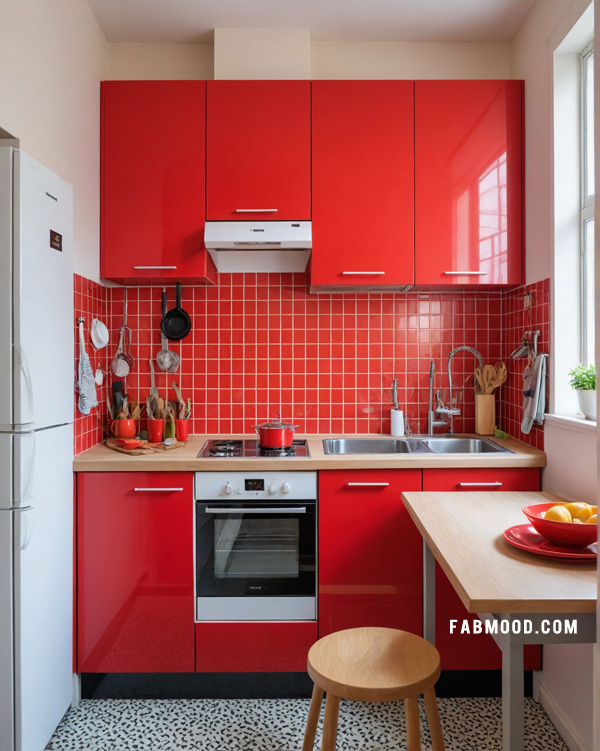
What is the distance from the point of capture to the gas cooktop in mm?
2426

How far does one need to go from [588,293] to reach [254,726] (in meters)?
2.17

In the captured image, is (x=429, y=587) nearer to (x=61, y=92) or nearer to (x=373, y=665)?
(x=373, y=665)

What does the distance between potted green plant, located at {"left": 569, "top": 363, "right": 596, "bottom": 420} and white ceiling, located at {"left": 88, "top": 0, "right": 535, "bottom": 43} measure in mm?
1675

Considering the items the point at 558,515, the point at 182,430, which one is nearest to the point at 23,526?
the point at 182,430

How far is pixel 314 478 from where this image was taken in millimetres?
2354

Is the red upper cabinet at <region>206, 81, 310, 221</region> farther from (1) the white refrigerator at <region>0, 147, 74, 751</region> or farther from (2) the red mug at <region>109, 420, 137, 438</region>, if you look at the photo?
(2) the red mug at <region>109, 420, 137, 438</region>

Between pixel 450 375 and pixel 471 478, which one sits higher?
pixel 450 375

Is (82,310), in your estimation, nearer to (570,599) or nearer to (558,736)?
(570,599)

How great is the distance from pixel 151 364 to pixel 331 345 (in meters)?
0.94

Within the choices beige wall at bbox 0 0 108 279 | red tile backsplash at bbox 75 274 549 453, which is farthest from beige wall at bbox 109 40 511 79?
red tile backsplash at bbox 75 274 549 453

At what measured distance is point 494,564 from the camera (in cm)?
137

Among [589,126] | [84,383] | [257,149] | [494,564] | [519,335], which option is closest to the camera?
[494,564]

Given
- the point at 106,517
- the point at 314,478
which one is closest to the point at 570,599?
the point at 314,478

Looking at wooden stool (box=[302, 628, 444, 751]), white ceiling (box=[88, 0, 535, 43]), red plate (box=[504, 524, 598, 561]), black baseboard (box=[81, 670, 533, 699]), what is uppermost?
white ceiling (box=[88, 0, 535, 43])
